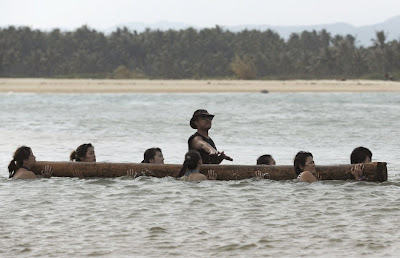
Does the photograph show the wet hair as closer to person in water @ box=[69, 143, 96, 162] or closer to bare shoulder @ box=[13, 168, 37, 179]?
person in water @ box=[69, 143, 96, 162]

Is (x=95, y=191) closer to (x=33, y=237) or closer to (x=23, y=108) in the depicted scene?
(x=33, y=237)

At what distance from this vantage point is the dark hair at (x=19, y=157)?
13320mm

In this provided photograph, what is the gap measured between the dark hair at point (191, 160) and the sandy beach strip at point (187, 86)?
156ft

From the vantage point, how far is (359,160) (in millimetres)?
12477

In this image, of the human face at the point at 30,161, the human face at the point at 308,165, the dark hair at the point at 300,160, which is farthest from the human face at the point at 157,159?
the human face at the point at 308,165

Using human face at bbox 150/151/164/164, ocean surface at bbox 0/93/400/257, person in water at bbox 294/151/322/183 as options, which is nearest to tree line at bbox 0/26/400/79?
ocean surface at bbox 0/93/400/257

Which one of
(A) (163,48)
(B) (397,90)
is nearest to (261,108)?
(B) (397,90)

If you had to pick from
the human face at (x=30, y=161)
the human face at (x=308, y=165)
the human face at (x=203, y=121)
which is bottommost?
the human face at (x=308, y=165)

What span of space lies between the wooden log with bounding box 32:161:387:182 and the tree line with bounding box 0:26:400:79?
6059 cm

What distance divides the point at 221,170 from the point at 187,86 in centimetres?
5256

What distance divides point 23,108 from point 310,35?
54.5m

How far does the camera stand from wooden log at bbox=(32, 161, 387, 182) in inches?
481

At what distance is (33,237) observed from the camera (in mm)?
8977

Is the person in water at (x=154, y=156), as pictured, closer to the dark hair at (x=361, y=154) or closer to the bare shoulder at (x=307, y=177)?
the bare shoulder at (x=307, y=177)
